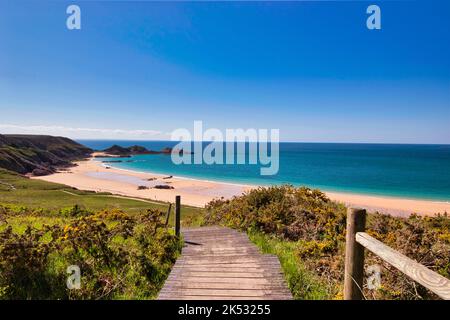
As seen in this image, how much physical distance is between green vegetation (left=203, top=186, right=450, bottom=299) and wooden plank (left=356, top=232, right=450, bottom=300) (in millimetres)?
2260

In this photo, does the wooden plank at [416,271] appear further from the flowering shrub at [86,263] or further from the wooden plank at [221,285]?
the flowering shrub at [86,263]

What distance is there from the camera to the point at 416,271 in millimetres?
2811

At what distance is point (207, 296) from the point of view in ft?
17.1

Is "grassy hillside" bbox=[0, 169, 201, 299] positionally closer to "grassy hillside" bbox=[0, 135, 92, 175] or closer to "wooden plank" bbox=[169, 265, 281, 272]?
"wooden plank" bbox=[169, 265, 281, 272]

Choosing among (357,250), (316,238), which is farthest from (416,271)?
(316,238)

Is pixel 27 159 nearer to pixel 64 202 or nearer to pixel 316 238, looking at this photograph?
pixel 64 202

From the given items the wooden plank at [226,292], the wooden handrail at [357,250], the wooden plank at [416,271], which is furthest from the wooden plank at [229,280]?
the wooden plank at [416,271]

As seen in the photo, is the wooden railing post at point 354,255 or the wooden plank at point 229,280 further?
the wooden plank at point 229,280

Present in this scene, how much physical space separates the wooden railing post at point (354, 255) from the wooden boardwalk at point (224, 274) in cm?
128

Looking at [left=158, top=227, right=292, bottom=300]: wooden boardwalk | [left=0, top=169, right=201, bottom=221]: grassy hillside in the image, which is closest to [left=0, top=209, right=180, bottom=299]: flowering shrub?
[left=158, top=227, right=292, bottom=300]: wooden boardwalk

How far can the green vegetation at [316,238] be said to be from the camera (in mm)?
5926
